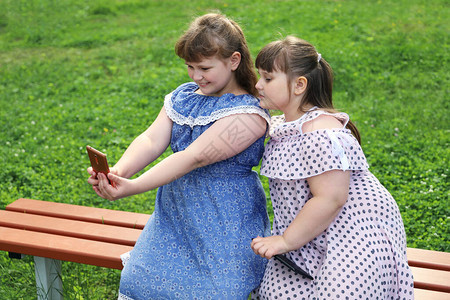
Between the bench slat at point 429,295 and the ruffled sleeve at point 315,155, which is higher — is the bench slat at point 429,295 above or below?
below

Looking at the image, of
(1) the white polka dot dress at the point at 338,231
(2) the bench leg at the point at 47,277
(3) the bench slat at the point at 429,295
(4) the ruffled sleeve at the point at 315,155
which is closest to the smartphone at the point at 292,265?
(1) the white polka dot dress at the point at 338,231

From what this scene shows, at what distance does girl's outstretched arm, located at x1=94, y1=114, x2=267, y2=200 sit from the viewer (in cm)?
226

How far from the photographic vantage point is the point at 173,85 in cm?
610

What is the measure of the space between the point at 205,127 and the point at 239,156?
0.19 meters

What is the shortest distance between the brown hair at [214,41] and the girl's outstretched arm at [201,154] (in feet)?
0.81

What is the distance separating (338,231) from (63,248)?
4.20 ft

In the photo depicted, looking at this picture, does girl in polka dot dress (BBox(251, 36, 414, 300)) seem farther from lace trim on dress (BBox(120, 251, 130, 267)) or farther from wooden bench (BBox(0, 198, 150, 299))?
wooden bench (BBox(0, 198, 150, 299))

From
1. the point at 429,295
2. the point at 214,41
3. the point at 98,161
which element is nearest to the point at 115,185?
the point at 98,161

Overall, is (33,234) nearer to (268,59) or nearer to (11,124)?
(268,59)

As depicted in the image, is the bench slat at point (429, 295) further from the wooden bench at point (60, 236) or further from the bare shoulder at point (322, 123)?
the wooden bench at point (60, 236)

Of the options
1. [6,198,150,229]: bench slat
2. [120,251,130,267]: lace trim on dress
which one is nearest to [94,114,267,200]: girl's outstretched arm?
[120,251,130,267]: lace trim on dress

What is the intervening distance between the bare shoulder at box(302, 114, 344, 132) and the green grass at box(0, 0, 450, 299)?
1.39 ft

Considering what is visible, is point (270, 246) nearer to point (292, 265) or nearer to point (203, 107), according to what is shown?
point (292, 265)

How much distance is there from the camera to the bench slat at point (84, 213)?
296 cm
